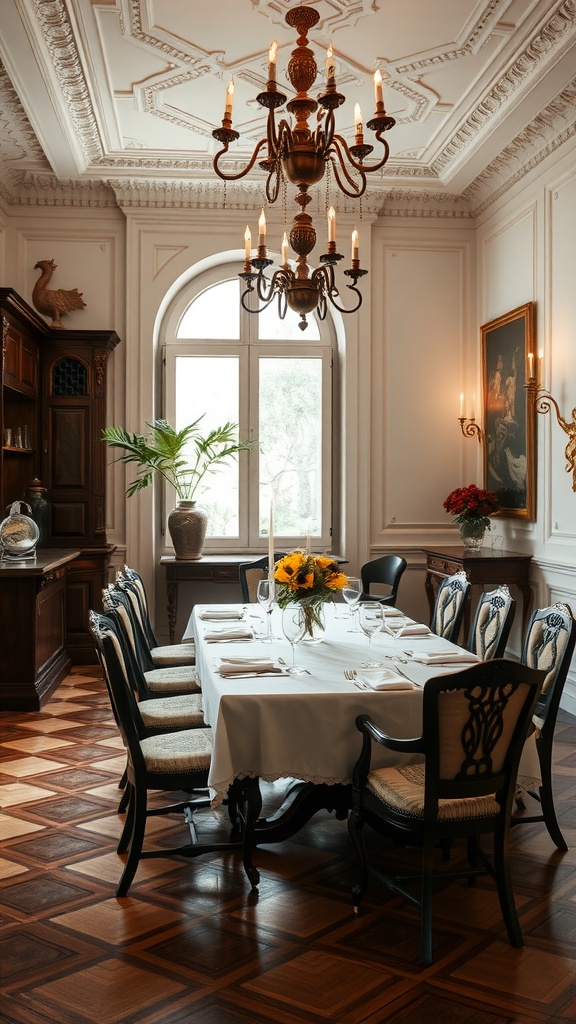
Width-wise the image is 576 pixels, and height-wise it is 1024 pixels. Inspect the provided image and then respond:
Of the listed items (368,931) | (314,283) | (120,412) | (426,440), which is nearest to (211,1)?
(314,283)

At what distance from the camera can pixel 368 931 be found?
2865 millimetres

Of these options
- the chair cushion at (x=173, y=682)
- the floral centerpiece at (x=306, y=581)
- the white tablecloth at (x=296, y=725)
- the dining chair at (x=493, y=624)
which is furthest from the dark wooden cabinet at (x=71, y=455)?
the white tablecloth at (x=296, y=725)

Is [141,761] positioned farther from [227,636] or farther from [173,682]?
[173,682]

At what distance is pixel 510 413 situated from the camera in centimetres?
693

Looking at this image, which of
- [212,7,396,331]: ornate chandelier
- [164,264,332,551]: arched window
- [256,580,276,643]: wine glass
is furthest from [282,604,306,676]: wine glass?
[164,264,332,551]: arched window

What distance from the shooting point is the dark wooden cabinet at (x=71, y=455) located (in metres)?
7.15

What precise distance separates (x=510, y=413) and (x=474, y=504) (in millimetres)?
783

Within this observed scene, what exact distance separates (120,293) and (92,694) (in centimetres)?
342

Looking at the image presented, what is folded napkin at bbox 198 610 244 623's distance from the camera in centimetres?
474

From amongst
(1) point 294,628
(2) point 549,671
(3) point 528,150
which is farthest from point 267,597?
(3) point 528,150

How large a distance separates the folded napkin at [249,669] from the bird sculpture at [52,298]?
4.76m

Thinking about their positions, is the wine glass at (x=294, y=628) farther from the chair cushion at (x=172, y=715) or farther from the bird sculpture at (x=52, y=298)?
the bird sculpture at (x=52, y=298)

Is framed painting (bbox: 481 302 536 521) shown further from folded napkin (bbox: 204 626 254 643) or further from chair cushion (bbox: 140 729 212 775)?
chair cushion (bbox: 140 729 212 775)

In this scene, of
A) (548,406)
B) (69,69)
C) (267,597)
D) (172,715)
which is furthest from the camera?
(548,406)
